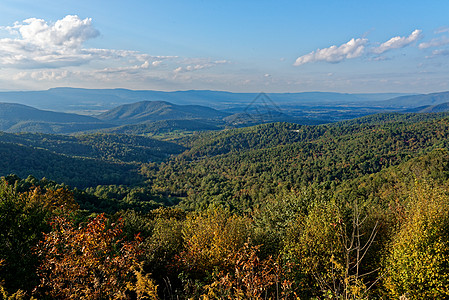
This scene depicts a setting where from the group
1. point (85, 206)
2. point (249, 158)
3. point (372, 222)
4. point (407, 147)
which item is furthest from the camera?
point (249, 158)

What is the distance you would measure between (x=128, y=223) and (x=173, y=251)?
14.2m

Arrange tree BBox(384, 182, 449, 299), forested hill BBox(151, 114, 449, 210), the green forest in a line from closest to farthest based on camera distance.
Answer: the green forest
tree BBox(384, 182, 449, 299)
forested hill BBox(151, 114, 449, 210)

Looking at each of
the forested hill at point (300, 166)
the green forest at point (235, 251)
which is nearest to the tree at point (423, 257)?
the green forest at point (235, 251)

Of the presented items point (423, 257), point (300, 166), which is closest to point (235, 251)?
point (423, 257)

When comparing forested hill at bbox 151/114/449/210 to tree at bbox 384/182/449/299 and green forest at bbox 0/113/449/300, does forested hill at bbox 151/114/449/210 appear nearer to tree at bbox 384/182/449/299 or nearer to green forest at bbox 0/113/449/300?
green forest at bbox 0/113/449/300

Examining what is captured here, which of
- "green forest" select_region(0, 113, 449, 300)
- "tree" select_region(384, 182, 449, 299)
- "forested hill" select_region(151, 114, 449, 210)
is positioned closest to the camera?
"green forest" select_region(0, 113, 449, 300)

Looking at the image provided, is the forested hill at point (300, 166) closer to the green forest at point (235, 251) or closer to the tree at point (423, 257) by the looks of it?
the green forest at point (235, 251)

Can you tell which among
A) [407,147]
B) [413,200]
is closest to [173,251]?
[413,200]

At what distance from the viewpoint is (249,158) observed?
19425cm

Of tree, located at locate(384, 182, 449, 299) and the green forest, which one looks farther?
tree, located at locate(384, 182, 449, 299)

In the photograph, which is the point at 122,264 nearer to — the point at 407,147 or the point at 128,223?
the point at 128,223

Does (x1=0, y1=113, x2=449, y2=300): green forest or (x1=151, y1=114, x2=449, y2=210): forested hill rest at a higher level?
(x1=0, y1=113, x2=449, y2=300): green forest

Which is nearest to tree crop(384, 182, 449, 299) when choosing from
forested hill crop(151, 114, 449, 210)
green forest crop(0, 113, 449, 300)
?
green forest crop(0, 113, 449, 300)

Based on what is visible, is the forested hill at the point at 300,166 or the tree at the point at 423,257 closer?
the tree at the point at 423,257
